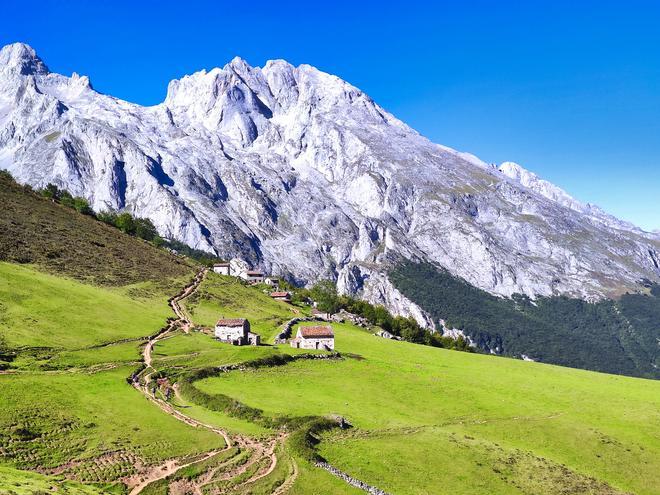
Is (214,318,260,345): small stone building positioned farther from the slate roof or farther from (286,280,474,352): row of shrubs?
(286,280,474,352): row of shrubs

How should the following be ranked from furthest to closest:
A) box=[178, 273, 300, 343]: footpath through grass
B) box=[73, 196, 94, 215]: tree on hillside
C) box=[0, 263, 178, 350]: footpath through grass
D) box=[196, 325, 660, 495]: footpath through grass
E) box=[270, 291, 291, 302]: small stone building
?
1. box=[73, 196, 94, 215]: tree on hillside
2. box=[270, 291, 291, 302]: small stone building
3. box=[178, 273, 300, 343]: footpath through grass
4. box=[0, 263, 178, 350]: footpath through grass
5. box=[196, 325, 660, 495]: footpath through grass

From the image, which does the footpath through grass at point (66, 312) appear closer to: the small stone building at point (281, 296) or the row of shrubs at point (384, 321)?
the small stone building at point (281, 296)

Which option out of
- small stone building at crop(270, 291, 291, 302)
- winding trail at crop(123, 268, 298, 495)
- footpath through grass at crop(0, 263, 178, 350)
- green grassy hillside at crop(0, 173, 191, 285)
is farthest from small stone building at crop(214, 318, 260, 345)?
small stone building at crop(270, 291, 291, 302)

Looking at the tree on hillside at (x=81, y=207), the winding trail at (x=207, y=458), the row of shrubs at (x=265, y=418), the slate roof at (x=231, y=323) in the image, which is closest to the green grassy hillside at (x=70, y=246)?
the tree on hillside at (x=81, y=207)

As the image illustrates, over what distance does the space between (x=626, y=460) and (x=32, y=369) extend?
70850mm

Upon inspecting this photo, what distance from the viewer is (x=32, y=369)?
61.9 m

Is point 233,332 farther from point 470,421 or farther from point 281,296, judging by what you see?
point 281,296

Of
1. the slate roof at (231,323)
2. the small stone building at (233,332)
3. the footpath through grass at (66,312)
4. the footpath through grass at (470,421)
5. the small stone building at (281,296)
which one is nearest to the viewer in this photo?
the footpath through grass at (470,421)

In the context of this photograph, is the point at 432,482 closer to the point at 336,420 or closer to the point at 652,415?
the point at 336,420

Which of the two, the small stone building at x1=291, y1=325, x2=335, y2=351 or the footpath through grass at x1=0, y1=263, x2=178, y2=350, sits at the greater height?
the small stone building at x1=291, y1=325, x2=335, y2=351

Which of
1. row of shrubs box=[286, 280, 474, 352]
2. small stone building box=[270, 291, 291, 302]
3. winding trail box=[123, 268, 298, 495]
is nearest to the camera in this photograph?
winding trail box=[123, 268, 298, 495]

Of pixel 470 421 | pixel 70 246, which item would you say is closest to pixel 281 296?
pixel 70 246

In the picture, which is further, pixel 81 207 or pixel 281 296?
pixel 81 207

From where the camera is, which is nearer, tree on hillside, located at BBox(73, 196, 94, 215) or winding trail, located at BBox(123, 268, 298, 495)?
winding trail, located at BBox(123, 268, 298, 495)
